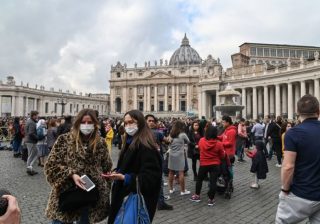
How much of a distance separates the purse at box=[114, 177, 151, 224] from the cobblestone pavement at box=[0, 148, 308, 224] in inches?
110

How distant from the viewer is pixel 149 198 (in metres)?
3.46

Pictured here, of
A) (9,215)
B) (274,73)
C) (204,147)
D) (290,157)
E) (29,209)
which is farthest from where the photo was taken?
(274,73)

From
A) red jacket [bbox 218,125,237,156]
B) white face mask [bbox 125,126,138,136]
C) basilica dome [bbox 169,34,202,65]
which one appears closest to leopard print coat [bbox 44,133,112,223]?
white face mask [bbox 125,126,138,136]

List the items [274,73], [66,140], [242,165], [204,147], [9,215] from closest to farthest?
1. [9,215]
2. [66,140]
3. [204,147]
4. [242,165]
5. [274,73]

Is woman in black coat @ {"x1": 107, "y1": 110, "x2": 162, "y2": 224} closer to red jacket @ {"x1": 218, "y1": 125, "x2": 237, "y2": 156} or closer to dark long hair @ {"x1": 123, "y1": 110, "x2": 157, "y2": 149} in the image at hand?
dark long hair @ {"x1": 123, "y1": 110, "x2": 157, "y2": 149}

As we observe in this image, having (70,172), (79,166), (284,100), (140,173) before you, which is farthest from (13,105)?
(140,173)

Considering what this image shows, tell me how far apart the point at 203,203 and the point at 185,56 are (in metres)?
113

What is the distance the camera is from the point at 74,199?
343 centimetres

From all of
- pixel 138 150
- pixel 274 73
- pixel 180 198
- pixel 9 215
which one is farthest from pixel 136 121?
pixel 274 73

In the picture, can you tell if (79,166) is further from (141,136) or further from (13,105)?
(13,105)

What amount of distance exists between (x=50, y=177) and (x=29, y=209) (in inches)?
145

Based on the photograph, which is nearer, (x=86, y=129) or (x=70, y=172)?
(x=70, y=172)

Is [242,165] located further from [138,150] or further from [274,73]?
[274,73]

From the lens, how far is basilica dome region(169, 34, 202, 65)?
379 ft
